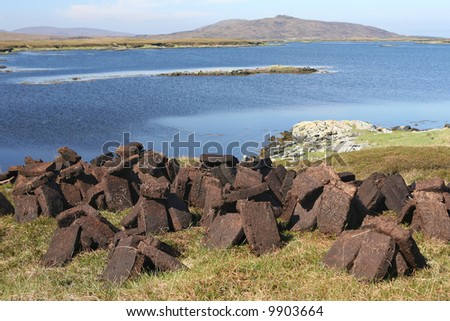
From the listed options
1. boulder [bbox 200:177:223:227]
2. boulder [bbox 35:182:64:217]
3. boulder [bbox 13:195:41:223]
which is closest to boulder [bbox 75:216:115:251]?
boulder [bbox 200:177:223:227]

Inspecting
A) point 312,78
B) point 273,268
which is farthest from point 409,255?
point 312,78

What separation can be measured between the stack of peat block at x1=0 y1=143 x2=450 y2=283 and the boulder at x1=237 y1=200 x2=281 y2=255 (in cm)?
2

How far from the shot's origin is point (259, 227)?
8.88 m

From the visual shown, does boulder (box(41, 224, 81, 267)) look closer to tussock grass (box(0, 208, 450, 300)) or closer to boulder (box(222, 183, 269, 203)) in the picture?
tussock grass (box(0, 208, 450, 300))

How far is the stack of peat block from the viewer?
7.69 metres

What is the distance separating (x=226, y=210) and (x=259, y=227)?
3.70ft

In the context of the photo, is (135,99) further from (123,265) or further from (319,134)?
(123,265)

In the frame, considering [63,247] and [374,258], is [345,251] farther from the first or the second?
[63,247]

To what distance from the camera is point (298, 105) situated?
4959cm

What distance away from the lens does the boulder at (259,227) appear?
8742 millimetres

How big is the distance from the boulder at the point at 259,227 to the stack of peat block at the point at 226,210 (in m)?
0.02

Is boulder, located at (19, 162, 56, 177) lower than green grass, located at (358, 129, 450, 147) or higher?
higher

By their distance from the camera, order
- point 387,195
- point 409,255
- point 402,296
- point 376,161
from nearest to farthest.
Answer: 1. point 402,296
2. point 409,255
3. point 387,195
4. point 376,161

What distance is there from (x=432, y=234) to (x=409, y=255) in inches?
83.2
